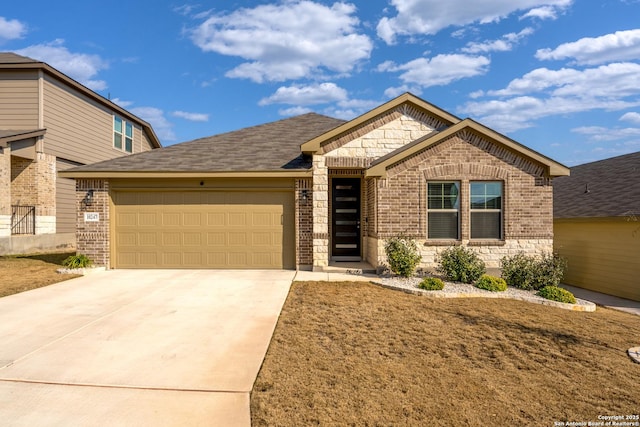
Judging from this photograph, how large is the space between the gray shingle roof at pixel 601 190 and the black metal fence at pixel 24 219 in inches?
821

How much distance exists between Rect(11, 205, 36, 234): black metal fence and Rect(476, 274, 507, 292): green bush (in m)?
17.6

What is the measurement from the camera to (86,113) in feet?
60.7

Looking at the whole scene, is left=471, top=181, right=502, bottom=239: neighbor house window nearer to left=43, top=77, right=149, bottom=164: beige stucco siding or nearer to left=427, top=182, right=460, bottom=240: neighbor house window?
left=427, top=182, right=460, bottom=240: neighbor house window

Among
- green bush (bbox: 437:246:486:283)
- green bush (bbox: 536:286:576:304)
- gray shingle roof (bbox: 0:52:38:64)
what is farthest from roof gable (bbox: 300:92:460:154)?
gray shingle roof (bbox: 0:52:38:64)

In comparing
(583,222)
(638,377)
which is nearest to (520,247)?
(583,222)

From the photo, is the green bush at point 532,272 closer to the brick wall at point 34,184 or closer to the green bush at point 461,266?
the green bush at point 461,266

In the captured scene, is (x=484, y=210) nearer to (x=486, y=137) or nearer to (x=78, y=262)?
(x=486, y=137)

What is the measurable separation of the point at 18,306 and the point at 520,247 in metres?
11.8

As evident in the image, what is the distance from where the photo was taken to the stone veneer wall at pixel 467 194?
10.1 m

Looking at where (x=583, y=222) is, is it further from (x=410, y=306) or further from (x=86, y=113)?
(x=86, y=113)

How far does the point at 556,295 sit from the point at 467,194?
3.31 meters

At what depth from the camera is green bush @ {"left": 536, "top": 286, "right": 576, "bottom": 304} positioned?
8109 mm

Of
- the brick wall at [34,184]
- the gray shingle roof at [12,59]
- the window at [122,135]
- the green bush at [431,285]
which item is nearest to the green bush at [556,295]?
the green bush at [431,285]

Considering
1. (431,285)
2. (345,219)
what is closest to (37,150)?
(345,219)
